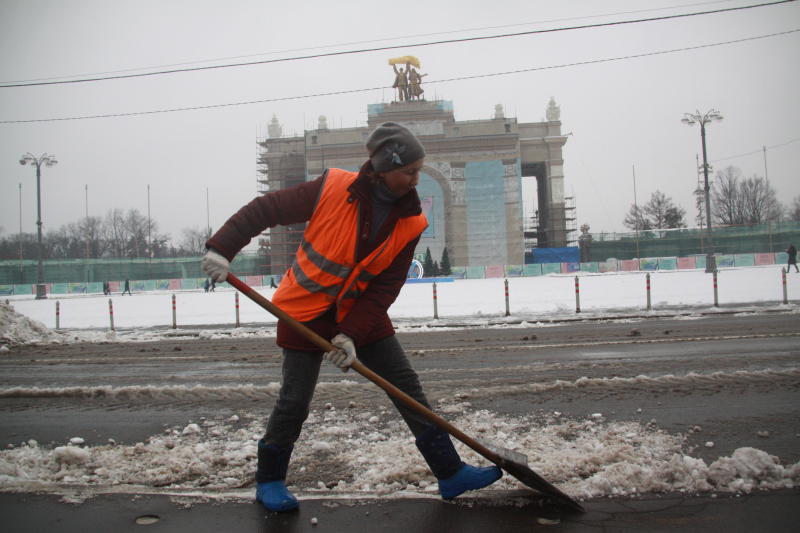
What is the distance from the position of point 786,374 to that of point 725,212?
273 feet

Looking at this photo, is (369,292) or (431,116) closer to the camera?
(369,292)

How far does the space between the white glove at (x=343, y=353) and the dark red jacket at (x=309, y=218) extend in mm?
49

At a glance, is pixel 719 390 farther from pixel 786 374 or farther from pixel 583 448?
pixel 583 448

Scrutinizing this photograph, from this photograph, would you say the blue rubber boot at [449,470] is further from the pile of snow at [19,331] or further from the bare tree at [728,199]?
→ the bare tree at [728,199]

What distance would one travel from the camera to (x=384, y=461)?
3.38m

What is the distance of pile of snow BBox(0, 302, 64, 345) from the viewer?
36.5ft

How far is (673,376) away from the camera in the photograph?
5.54m

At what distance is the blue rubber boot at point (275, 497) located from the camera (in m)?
2.72

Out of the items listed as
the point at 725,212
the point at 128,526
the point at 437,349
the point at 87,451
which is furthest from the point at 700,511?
the point at 725,212

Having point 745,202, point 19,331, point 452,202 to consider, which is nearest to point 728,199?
point 745,202

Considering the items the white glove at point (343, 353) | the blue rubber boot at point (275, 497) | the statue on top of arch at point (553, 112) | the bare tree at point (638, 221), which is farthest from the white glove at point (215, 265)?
the bare tree at point (638, 221)

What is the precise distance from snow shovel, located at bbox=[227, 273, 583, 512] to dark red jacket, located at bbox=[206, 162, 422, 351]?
0.12m

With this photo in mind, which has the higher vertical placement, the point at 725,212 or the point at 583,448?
the point at 725,212

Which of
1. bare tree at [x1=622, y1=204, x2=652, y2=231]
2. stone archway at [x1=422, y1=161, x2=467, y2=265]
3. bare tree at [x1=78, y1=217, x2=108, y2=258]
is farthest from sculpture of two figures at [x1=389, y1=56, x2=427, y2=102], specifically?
bare tree at [x1=78, y1=217, x2=108, y2=258]
